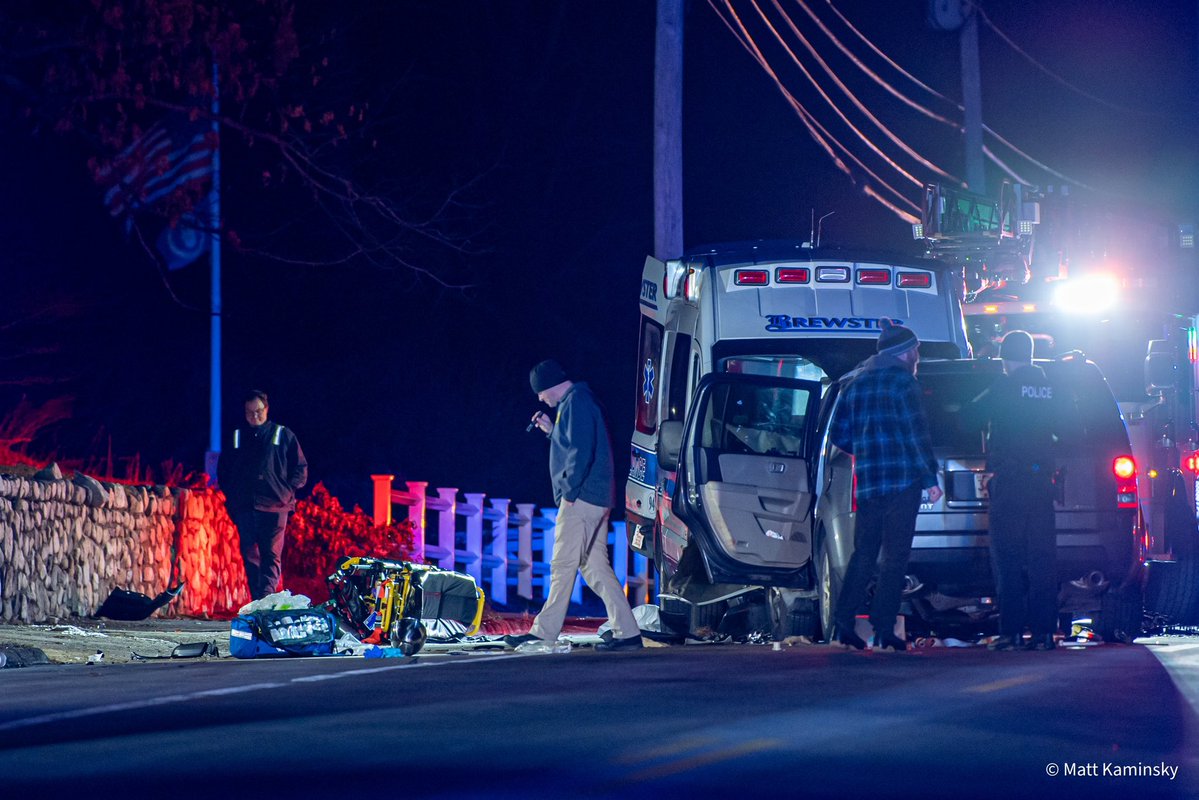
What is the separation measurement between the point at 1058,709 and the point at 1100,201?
33.7ft

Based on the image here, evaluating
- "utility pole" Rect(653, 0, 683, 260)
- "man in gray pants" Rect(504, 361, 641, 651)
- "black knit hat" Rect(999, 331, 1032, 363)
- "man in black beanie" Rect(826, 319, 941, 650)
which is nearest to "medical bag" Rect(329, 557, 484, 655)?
"man in gray pants" Rect(504, 361, 641, 651)

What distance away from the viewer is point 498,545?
77.8 feet

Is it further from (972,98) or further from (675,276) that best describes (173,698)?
Answer: (972,98)

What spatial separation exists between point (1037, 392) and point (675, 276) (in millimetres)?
4879

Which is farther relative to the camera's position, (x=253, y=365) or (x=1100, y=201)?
(x=253, y=365)

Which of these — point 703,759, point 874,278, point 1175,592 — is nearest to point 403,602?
point 874,278

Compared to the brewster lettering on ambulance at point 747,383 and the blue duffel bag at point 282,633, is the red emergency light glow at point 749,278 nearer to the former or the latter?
the brewster lettering on ambulance at point 747,383

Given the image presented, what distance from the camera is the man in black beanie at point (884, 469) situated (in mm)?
11492

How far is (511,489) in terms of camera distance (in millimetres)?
32938

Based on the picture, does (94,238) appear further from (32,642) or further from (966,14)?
(32,642)

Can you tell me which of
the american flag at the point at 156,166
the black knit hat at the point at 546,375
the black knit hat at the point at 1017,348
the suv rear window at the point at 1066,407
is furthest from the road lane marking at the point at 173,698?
the american flag at the point at 156,166

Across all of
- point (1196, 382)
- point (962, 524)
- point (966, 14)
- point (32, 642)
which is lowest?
point (32, 642)

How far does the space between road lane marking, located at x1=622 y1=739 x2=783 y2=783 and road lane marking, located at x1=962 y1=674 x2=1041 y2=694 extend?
7.02 ft

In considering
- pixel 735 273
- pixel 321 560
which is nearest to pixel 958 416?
Result: pixel 735 273
